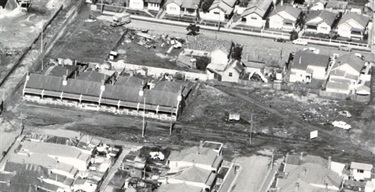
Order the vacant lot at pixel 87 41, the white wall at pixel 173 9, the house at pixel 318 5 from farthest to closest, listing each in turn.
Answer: the house at pixel 318 5 → the white wall at pixel 173 9 → the vacant lot at pixel 87 41

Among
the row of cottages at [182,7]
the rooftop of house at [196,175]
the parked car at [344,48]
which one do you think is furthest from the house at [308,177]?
the row of cottages at [182,7]

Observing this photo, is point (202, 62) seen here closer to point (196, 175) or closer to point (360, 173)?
point (196, 175)

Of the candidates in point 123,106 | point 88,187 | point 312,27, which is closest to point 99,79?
point 123,106

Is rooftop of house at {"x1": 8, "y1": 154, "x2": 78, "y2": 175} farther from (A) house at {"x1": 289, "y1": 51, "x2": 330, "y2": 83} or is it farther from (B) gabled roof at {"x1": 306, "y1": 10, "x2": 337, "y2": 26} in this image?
(B) gabled roof at {"x1": 306, "y1": 10, "x2": 337, "y2": 26}

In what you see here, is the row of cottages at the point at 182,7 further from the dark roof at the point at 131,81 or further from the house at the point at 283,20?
the dark roof at the point at 131,81

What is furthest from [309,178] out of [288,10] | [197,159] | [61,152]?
[288,10]

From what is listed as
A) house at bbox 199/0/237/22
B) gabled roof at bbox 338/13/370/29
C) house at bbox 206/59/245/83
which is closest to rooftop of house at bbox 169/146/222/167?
house at bbox 206/59/245/83

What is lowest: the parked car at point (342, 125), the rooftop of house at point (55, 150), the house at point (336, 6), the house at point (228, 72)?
the rooftop of house at point (55, 150)
